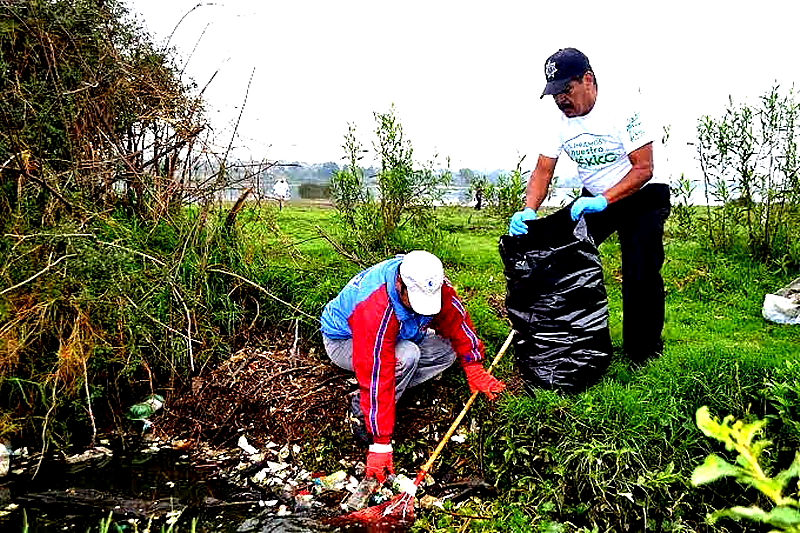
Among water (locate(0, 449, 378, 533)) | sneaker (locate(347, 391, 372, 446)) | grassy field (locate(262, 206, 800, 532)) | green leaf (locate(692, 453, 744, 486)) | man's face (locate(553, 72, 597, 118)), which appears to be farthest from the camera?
sneaker (locate(347, 391, 372, 446))

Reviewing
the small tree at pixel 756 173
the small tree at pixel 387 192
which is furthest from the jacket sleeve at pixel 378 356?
the small tree at pixel 756 173

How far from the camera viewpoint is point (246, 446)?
4676 millimetres

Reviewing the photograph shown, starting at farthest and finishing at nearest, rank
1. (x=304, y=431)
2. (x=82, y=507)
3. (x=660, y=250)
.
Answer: (x=304, y=431) → (x=660, y=250) → (x=82, y=507)

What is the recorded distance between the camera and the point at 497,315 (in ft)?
18.0

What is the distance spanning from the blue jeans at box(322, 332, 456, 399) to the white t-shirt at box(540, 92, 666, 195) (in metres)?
1.34

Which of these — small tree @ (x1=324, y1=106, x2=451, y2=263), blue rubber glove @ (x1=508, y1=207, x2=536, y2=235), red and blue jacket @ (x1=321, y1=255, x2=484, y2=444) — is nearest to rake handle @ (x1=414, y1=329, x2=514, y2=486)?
red and blue jacket @ (x1=321, y1=255, x2=484, y2=444)

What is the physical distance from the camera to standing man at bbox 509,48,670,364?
13.6ft

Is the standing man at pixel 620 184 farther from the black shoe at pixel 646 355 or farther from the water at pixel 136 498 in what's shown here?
the water at pixel 136 498

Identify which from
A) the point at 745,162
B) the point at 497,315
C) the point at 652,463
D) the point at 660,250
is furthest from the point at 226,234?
the point at 745,162

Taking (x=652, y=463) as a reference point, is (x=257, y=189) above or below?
above

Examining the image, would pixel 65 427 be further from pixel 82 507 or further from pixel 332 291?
pixel 332 291

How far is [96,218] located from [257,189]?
1.20m

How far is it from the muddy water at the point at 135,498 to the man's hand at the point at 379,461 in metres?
0.32

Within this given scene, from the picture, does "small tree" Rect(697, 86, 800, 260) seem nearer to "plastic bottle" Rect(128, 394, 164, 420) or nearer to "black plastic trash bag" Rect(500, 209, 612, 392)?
"black plastic trash bag" Rect(500, 209, 612, 392)
